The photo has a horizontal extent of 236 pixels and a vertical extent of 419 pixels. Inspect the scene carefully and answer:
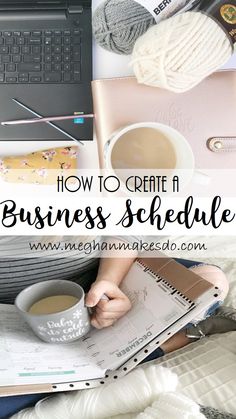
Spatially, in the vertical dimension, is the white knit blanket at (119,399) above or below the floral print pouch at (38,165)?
below

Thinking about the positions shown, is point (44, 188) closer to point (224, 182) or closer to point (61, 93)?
point (61, 93)

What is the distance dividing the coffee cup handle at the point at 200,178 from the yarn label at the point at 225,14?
172 mm

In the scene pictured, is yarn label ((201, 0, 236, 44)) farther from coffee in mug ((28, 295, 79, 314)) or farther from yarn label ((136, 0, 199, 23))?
coffee in mug ((28, 295, 79, 314))

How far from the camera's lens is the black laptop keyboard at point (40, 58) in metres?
0.68

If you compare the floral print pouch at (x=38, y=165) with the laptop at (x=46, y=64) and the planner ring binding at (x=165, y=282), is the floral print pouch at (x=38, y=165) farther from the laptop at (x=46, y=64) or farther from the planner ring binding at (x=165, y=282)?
the planner ring binding at (x=165, y=282)

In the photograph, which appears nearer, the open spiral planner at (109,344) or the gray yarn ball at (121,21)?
the open spiral planner at (109,344)

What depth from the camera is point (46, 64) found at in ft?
2.24

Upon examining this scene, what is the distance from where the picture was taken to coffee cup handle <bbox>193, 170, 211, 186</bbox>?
66 centimetres

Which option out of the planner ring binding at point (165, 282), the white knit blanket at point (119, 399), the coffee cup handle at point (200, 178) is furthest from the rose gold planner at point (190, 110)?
the white knit blanket at point (119, 399)

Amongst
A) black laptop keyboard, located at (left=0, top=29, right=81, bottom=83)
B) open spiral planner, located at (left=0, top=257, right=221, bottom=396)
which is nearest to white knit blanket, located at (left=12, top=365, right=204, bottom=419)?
open spiral planner, located at (left=0, top=257, right=221, bottom=396)

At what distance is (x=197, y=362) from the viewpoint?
1.91 ft

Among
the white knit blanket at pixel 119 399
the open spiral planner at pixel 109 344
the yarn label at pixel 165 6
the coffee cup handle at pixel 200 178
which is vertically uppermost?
the yarn label at pixel 165 6

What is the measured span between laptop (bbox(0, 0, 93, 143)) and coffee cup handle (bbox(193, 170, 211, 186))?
0.49 ft

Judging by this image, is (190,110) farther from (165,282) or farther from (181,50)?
(165,282)
